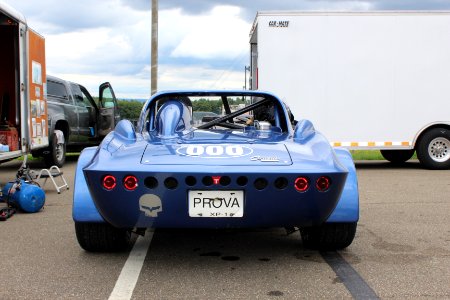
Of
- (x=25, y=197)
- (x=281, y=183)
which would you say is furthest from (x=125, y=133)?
(x=25, y=197)

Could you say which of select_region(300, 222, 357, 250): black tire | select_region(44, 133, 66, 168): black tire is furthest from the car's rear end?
select_region(44, 133, 66, 168): black tire

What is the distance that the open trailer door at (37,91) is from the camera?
8.62 metres

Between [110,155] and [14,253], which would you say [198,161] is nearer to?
[110,155]

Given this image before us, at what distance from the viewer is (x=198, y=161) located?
132 inches

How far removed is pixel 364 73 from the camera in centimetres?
1109

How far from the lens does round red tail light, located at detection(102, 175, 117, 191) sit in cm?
328

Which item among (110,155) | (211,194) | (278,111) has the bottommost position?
(211,194)

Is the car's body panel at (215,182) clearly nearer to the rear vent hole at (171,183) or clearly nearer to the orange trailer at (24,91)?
the rear vent hole at (171,183)

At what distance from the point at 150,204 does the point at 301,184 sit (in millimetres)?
923

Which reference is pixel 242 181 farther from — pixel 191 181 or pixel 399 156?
pixel 399 156

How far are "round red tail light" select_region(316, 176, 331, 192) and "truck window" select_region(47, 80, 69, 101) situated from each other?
9.47 m

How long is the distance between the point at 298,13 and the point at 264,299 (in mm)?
8709

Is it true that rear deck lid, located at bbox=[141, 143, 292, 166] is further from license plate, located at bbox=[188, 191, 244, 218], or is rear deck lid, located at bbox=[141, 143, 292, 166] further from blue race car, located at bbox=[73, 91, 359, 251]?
license plate, located at bbox=[188, 191, 244, 218]

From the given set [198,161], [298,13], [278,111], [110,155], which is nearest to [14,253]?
[110,155]
